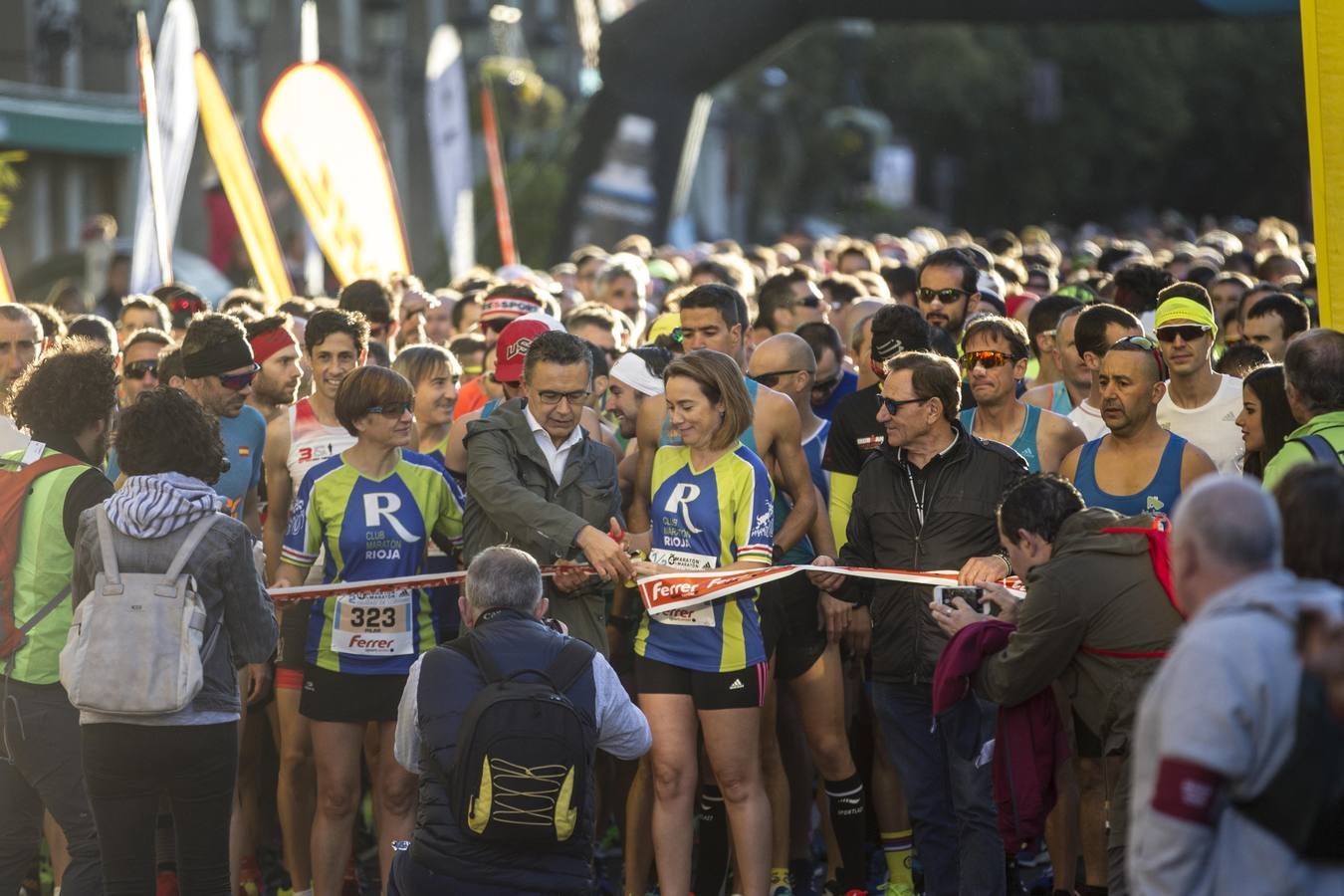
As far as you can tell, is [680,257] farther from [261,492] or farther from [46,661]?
[46,661]

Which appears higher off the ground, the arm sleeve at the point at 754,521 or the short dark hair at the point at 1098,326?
the short dark hair at the point at 1098,326

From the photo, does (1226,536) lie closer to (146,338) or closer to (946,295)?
(946,295)

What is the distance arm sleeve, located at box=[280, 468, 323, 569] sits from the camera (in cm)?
727

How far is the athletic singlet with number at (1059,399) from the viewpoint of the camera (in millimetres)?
8719

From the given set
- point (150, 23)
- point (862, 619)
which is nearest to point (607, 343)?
point (862, 619)

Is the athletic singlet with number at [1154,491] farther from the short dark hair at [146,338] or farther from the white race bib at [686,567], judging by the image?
the short dark hair at [146,338]

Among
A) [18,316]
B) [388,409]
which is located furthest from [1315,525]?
[18,316]

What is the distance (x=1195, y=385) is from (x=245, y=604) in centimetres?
394

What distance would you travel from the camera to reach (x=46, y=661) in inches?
254

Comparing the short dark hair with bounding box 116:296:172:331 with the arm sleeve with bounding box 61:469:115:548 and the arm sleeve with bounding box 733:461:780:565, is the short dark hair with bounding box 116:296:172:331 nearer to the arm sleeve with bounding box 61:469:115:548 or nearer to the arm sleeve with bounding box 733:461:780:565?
the arm sleeve with bounding box 61:469:115:548

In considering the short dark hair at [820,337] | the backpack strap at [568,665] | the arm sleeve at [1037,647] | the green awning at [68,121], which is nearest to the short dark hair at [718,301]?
the short dark hair at [820,337]

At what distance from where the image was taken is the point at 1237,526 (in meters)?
3.88

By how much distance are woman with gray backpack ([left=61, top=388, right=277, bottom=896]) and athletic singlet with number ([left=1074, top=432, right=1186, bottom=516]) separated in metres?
2.82

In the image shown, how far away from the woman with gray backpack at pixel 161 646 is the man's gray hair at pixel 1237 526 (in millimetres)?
3182
